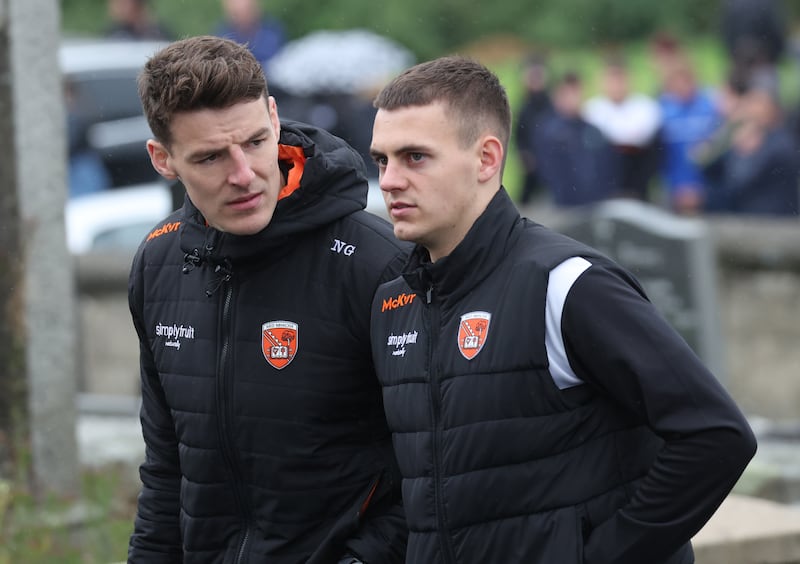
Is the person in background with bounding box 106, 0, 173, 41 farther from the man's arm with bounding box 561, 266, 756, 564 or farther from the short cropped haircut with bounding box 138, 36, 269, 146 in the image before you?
the man's arm with bounding box 561, 266, 756, 564

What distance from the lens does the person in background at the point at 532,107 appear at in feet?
52.0

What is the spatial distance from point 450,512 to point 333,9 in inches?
1131

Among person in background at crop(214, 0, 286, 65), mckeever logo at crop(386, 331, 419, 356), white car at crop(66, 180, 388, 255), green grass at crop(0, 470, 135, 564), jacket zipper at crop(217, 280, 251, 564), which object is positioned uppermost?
person in background at crop(214, 0, 286, 65)

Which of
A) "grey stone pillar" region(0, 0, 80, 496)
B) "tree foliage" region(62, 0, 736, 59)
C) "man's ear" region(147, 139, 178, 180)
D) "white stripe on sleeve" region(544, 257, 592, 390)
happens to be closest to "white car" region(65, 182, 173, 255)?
"grey stone pillar" region(0, 0, 80, 496)

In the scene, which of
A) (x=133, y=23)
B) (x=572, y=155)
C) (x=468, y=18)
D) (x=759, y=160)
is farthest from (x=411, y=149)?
(x=468, y=18)

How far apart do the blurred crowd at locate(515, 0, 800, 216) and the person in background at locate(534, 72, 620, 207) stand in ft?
0.04

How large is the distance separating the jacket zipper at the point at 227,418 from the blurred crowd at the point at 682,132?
827 centimetres

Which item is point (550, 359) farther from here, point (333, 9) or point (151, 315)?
point (333, 9)

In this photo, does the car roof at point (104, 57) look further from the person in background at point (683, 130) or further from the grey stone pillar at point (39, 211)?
the grey stone pillar at point (39, 211)

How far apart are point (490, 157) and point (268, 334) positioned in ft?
2.36

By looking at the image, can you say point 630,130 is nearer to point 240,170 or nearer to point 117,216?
point 117,216

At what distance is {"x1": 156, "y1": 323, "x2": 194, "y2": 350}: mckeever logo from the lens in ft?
12.5

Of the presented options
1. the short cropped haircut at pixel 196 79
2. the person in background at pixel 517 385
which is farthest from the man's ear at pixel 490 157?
the short cropped haircut at pixel 196 79

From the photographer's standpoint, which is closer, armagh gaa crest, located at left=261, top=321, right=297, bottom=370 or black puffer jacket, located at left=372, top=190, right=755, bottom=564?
black puffer jacket, located at left=372, top=190, right=755, bottom=564
